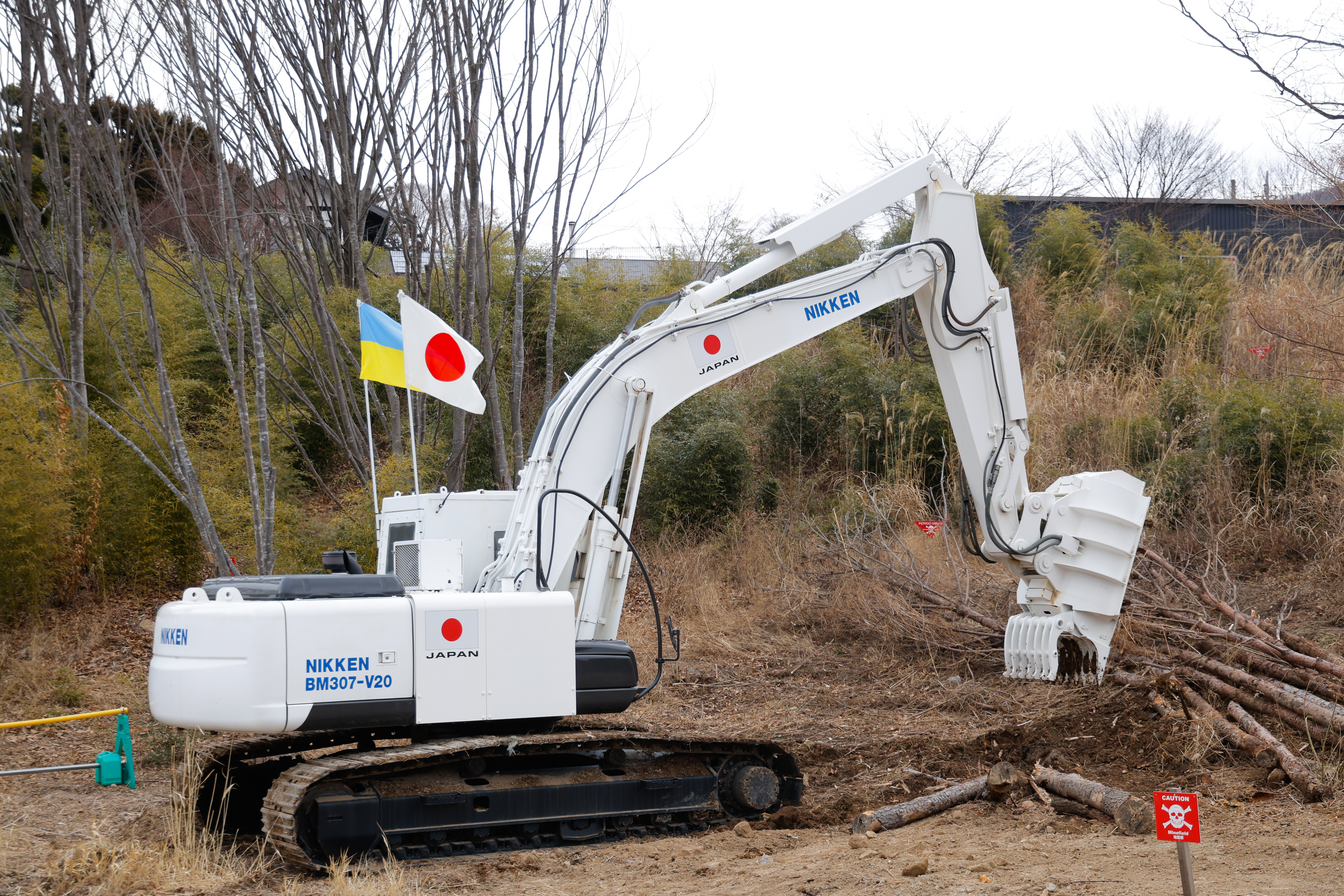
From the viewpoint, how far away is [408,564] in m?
5.94

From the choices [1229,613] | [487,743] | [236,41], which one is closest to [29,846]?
[487,743]

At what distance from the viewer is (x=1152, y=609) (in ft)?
28.7

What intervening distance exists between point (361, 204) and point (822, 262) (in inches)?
393

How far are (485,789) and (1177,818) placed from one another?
3422mm

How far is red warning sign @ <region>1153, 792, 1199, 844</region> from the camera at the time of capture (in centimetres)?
297

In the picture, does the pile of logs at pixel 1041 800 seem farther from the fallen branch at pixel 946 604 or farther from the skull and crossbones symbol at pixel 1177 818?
the fallen branch at pixel 946 604

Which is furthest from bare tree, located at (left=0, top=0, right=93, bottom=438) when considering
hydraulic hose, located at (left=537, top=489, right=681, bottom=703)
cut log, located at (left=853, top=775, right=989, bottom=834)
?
cut log, located at (left=853, top=775, right=989, bottom=834)

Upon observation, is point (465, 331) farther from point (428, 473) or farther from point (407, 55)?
point (407, 55)

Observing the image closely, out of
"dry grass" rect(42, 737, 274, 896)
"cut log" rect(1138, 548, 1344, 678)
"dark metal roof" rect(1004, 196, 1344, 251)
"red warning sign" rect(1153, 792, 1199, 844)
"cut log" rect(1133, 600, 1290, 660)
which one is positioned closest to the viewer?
"red warning sign" rect(1153, 792, 1199, 844)

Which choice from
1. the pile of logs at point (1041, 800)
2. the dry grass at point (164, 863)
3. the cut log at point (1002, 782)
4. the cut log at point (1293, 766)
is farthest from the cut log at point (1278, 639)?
the dry grass at point (164, 863)

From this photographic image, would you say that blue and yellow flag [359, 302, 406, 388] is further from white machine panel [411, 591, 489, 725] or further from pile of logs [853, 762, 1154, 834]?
pile of logs [853, 762, 1154, 834]

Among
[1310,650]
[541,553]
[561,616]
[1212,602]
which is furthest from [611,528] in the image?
[1212,602]

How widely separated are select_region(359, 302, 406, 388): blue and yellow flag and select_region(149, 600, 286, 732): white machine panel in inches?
68.9

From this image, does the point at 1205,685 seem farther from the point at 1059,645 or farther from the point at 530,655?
the point at 530,655
